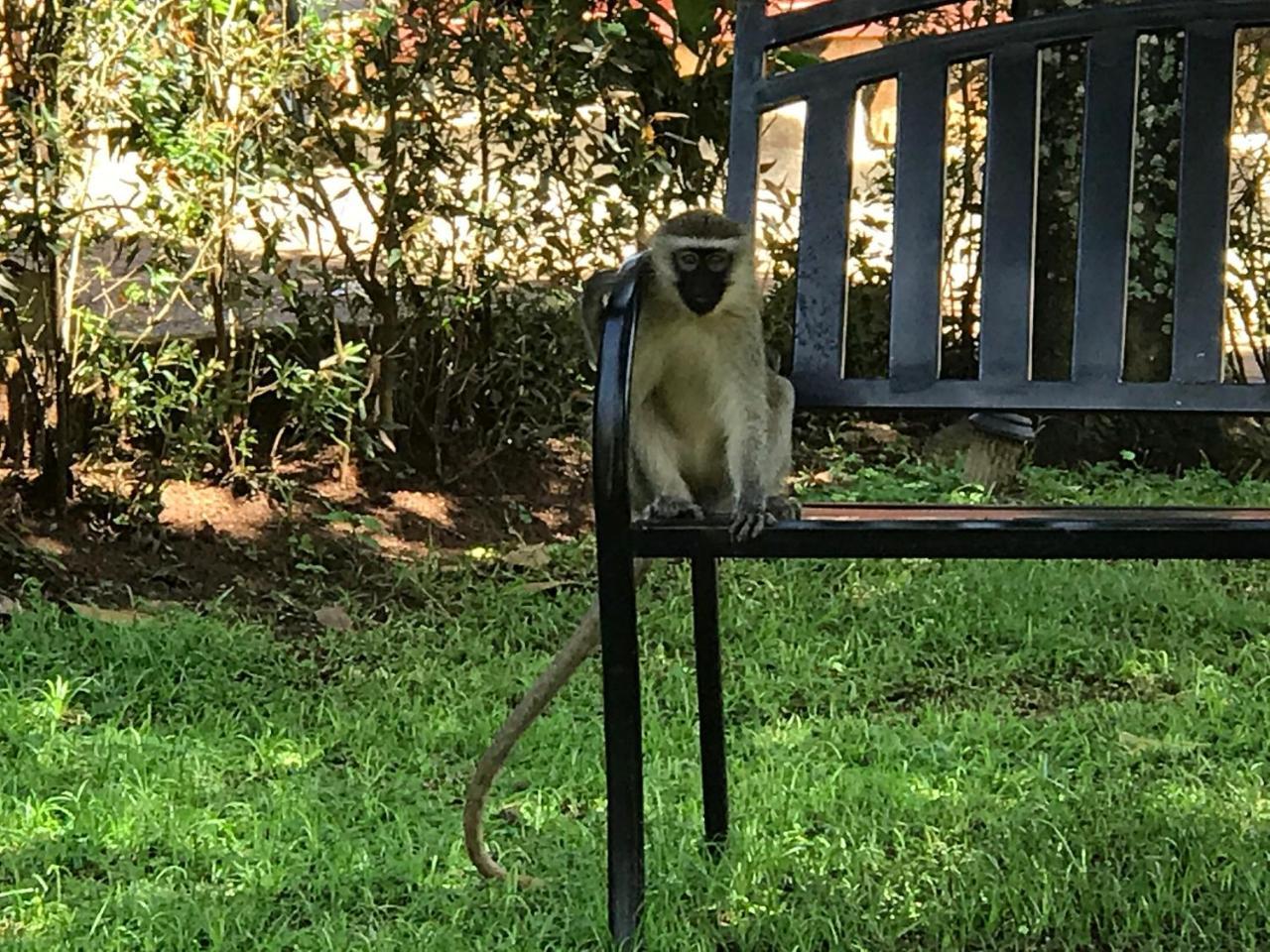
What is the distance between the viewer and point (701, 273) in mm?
3766

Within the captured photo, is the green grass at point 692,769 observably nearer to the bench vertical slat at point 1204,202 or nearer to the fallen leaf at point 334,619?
the fallen leaf at point 334,619

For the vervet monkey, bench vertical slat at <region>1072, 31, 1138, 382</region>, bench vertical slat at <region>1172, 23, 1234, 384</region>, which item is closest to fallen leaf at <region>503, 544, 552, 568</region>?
the vervet monkey

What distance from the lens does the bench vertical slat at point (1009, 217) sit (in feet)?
11.8

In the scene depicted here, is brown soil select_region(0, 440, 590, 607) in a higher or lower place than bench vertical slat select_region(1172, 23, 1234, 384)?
lower

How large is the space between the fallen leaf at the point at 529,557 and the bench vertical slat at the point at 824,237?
8.68 ft

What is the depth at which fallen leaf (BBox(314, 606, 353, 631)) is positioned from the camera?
5.52 meters

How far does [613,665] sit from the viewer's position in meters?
2.96

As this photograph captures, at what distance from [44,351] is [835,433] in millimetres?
3599

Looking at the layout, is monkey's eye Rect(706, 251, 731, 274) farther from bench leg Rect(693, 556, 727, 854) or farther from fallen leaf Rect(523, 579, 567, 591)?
fallen leaf Rect(523, 579, 567, 591)

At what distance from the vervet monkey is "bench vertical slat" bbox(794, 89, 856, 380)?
0.11m

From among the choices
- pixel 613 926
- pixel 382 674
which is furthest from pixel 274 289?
pixel 613 926

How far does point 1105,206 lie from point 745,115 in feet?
2.65

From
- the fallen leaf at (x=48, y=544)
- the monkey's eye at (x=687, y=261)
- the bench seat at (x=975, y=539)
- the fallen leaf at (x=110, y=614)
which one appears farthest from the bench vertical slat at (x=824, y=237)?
the fallen leaf at (x=48, y=544)

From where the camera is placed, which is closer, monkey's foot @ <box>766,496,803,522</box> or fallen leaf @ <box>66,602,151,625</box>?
monkey's foot @ <box>766,496,803,522</box>
